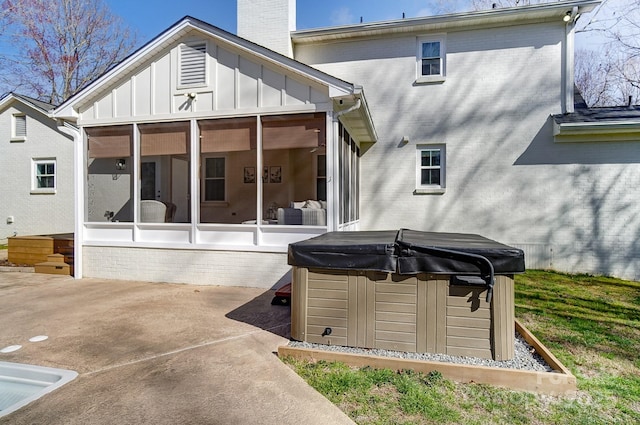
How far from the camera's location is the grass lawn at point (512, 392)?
2.39 meters

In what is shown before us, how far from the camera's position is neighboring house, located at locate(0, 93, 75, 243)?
1233 cm

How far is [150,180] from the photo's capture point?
24.9ft

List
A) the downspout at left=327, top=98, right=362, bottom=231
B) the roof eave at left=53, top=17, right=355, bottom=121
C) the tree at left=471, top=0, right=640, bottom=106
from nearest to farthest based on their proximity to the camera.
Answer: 1. the roof eave at left=53, top=17, right=355, bottom=121
2. the downspout at left=327, top=98, right=362, bottom=231
3. the tree at left=471, top=0, right=640, bottom=106

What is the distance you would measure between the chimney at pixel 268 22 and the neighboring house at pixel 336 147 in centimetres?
3

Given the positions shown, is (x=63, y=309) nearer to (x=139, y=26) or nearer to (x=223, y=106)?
(x=223, y=106)

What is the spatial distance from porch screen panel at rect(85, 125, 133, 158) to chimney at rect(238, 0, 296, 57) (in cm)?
413

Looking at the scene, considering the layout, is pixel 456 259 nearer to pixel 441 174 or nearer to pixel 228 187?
pixel 441 174

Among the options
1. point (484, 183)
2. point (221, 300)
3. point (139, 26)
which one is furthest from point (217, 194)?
point (139, 26)

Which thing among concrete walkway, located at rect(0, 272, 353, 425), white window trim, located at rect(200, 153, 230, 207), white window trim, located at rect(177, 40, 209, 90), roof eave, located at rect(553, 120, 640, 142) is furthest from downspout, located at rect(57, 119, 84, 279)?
roof eave, located at rect(553, 120, 640, 142)

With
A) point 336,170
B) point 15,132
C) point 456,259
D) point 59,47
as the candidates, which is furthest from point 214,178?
point 59,47

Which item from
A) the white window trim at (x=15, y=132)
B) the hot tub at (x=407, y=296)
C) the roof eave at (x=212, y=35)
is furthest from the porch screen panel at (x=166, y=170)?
the white window trim at (x=15, y=132)

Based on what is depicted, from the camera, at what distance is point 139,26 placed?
19.9 meters

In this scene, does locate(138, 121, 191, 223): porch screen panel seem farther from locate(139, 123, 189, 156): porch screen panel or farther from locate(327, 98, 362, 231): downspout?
locate(327, 98, 362, 231): downspout

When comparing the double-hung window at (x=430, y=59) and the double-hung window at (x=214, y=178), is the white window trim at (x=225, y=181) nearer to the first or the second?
the double-hung window at (x=214, y=178)
